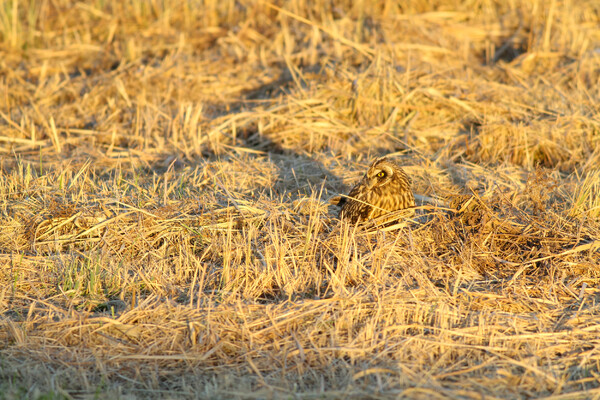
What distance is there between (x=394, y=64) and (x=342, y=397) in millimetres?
4527

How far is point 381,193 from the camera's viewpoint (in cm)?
401

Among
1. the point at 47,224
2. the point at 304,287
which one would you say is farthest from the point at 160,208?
the point at 304,287

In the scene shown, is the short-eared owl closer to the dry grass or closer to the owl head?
the owl head

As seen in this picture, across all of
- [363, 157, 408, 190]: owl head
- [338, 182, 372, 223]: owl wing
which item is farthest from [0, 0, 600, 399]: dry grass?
[363, 157, 408, 190]: owl head

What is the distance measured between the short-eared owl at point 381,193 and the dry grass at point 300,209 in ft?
0.50

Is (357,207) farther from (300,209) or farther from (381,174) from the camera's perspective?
(300,209)

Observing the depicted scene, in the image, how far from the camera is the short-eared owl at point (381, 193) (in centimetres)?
401

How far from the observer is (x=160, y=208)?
4.07 m

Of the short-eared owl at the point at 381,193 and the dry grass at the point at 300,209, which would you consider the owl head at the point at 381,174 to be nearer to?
the short-eared owl at the point at 381,193

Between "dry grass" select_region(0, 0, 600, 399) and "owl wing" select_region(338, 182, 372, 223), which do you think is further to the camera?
"owl wing" select_region(338, 182, 372, 223)

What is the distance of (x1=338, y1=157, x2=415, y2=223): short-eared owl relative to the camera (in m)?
4.01

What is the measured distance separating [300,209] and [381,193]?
0.59 meters

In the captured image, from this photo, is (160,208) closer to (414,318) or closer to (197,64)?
(414,318)

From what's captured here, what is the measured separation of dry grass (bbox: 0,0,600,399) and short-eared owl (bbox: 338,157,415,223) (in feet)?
0.50
